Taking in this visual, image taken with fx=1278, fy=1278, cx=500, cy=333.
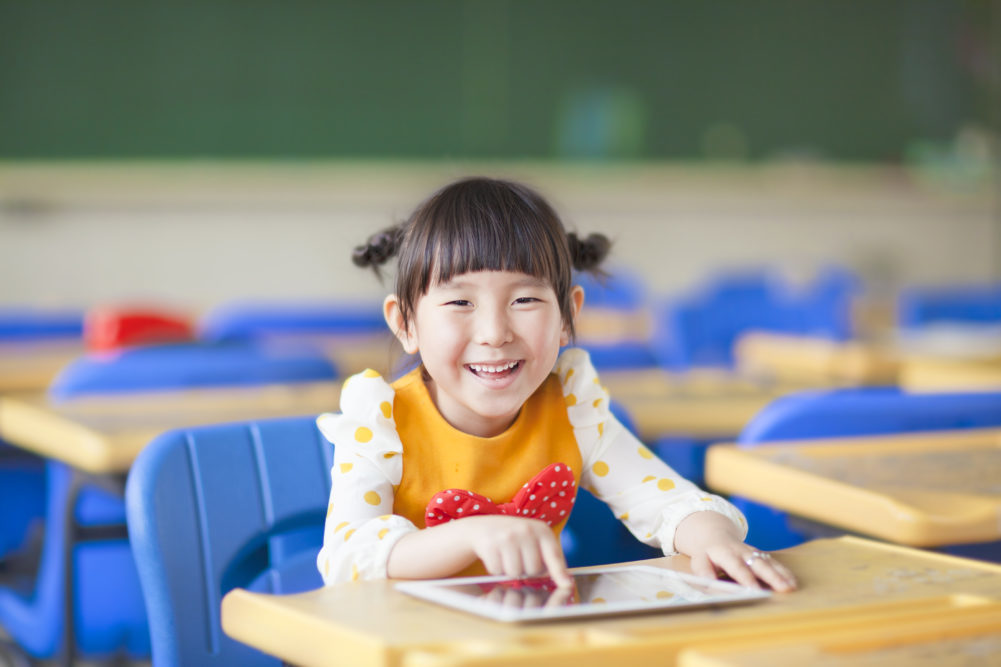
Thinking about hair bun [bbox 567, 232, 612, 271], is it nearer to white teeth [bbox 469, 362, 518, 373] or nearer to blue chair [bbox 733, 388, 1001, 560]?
white teeth [bbox 469, 362, 518, 373]

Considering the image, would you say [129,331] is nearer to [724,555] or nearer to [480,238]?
[480,238]

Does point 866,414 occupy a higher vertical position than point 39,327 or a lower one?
lower

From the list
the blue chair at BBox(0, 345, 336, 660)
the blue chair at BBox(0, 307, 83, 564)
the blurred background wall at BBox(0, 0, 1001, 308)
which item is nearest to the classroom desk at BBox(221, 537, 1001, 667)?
the blue chair at BBox(0, 345, 336, 660)

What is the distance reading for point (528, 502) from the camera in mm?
1252

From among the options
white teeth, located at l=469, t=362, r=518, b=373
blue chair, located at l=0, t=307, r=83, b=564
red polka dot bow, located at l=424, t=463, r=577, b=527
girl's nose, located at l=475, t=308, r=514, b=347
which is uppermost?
girl's nose, located at l=475, t=308, r=514, b=347

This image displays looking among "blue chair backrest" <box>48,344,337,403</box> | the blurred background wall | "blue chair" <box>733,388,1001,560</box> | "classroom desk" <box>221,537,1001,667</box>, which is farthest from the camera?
the blurred background wall

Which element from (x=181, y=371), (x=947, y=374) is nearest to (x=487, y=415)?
(x=181, y=371)

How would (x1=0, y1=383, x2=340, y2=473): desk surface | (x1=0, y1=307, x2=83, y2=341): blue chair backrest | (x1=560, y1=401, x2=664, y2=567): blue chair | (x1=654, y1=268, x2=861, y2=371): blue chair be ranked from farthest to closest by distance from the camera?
(x1=654, y1=268, x2=861, y2=371): blue chair
(x1=0, y1=307, x2=83, y2=341): blue chair backrest
(x1=0, y1=383, x2=340, y2=473): desk surface
(x1=560, y1=401, x2=664, y2=567): blue chair

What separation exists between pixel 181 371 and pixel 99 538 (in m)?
0.47

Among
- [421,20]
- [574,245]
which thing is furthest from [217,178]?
[574,245]

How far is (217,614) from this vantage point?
4.46 ft

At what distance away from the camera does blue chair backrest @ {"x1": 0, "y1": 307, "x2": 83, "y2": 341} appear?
371 cm

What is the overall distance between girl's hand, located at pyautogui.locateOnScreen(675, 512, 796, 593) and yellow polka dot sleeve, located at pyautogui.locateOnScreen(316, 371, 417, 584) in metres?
0.27

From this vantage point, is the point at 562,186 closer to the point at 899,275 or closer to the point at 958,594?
the point at 899,275
